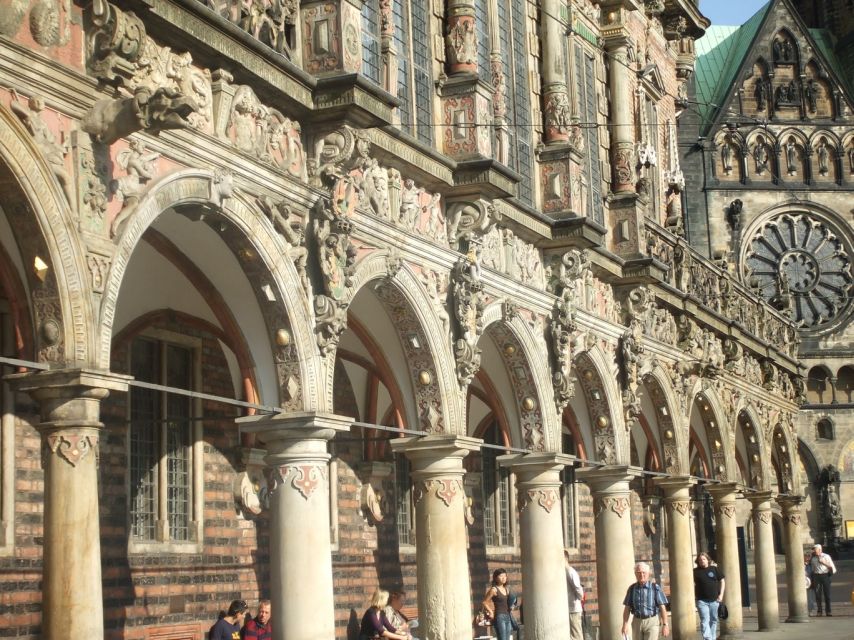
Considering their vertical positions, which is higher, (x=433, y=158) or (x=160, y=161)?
(x=433, y=158)

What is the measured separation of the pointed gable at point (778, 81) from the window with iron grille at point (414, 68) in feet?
136

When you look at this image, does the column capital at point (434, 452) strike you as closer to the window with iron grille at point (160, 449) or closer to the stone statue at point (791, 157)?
the window with iron grille at point (160, 449)

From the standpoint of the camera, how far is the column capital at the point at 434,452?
18703mm

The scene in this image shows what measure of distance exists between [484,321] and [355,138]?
4889mm

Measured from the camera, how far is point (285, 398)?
15.5 m

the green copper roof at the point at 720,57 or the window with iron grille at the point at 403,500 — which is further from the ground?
the green copper roof at the point at 720,57

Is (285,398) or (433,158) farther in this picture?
(433,158)

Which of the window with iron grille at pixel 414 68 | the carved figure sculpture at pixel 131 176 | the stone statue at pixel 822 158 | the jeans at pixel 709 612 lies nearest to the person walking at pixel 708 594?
the jeans at pixel 709 612

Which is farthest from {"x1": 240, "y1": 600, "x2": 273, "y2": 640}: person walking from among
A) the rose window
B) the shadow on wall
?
the rose window

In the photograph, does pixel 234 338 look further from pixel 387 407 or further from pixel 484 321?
pixel 387 407

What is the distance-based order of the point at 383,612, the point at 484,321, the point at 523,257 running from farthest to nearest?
1. the point at 523,257
2. the point at 484,321
3. the point at 383,612

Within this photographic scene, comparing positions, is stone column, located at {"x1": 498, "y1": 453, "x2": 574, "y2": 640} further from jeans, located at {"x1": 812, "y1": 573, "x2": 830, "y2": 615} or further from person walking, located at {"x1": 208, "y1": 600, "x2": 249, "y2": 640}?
jeans, located at {"x1": 812, "y1": 573, "x2": 830, "y2": 615}

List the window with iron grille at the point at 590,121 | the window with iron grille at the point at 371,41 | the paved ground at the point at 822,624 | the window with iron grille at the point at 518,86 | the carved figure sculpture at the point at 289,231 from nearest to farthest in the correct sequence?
the carved figure sculpture at the point at 289,231 < the window with iron grille at the point at 371,41 < the window with iron grille at the point at 518,86 < the window with iron grille at the point at 590,121 < the paved ground at the point at 822,624

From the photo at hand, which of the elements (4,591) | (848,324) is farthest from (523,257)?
(848,324)
